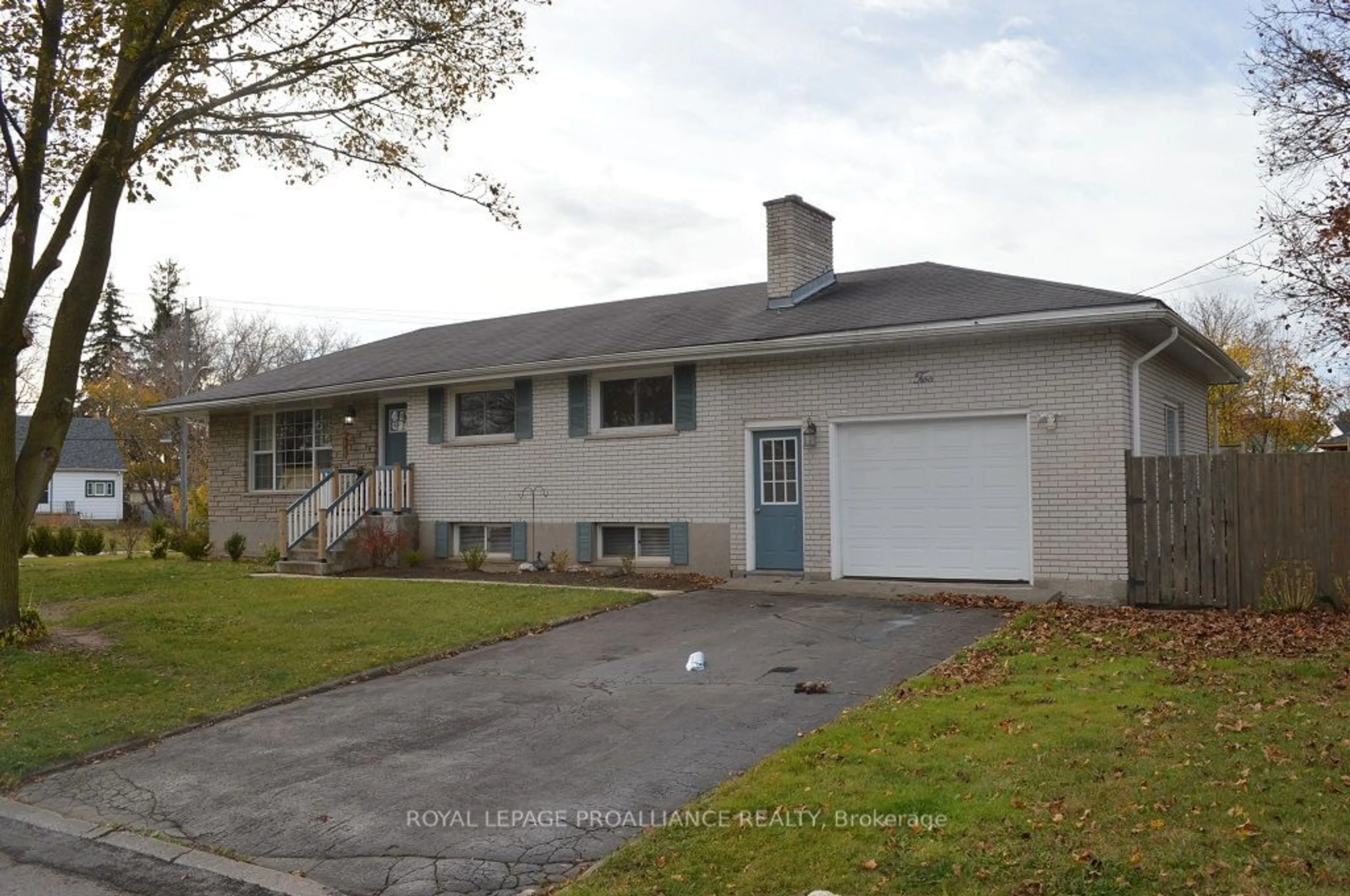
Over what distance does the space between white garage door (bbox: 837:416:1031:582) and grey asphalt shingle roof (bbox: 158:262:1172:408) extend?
1476 millimetres

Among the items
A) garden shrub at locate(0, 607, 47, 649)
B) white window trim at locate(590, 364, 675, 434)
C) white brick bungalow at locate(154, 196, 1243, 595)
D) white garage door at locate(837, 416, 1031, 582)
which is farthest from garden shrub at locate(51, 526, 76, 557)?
white garage door at locate(837, 416, 1031, 582)

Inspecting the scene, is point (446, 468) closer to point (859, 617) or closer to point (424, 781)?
point (859, 617)

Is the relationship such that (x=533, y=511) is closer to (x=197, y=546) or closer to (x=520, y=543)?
(x=520, y=543)

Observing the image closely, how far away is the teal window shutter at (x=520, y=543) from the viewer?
16812mm

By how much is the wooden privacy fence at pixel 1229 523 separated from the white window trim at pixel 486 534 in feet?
31.4

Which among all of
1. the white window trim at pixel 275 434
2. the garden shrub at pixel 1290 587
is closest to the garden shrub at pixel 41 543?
the white window trim at pixel 275 434

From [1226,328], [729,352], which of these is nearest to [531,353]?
[729,352]

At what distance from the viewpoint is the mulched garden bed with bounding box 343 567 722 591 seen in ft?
47.0

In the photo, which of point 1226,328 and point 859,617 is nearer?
point 859,617

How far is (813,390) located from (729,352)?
4.17ft

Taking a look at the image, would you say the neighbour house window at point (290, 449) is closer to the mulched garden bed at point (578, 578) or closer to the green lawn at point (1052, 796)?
the mulched garden bed at point (578, 578)

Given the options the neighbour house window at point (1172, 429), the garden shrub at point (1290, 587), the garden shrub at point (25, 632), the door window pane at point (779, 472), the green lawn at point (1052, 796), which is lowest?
the green lawn at point (1052, 796)

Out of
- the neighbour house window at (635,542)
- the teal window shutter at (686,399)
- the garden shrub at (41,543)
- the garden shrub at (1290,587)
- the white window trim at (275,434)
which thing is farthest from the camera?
the garden shrub at (41,543)

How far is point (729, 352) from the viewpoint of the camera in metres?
14.5
